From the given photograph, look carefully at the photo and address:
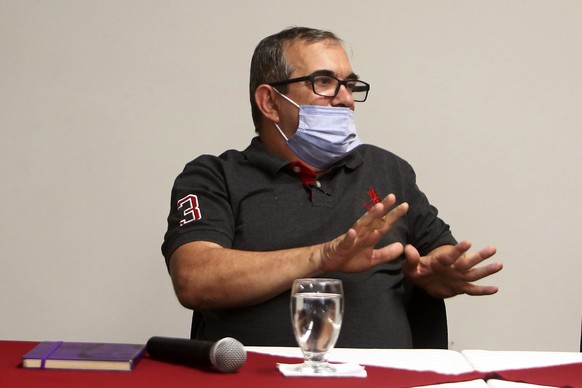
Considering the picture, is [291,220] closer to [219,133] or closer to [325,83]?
[325,83]

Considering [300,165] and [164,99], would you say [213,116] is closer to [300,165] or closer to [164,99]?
[164,99]

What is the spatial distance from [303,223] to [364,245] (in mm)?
325

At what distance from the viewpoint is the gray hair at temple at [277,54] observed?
6.54 feet

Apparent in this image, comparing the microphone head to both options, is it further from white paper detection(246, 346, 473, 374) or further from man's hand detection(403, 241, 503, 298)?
man's hand detection(403, 241, 503, 298)

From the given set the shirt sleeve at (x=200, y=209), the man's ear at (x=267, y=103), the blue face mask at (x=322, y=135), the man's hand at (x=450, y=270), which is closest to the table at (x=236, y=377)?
the man's hand at (x=450, y=270)

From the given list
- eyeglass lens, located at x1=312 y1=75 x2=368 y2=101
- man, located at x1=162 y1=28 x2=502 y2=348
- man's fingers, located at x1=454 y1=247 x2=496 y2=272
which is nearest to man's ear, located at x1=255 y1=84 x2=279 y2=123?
man, located at x1=162 y1=28 x2=502 y2=348

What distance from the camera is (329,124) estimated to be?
1.94 meters

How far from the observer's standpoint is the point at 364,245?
58.8 inches

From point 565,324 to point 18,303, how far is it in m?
1.77

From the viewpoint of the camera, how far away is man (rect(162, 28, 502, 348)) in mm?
1586

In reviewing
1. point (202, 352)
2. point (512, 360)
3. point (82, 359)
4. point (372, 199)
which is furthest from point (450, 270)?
point (82, 359)

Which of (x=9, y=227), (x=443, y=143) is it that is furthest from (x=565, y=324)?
(x=9, y=227)

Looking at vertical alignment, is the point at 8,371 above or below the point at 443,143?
below

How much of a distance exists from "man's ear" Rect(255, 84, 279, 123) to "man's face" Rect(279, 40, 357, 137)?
33 millimetres
